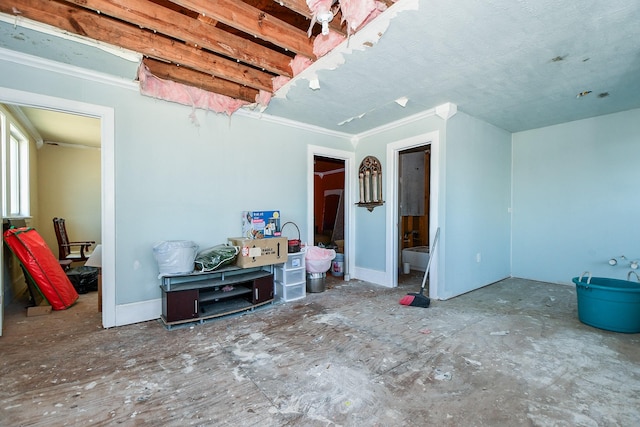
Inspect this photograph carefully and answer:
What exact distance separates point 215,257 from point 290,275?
1043 millimetres

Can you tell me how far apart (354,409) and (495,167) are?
4.30 metres

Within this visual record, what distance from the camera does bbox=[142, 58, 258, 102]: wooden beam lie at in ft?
8.94

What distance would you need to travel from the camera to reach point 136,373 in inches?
77.7

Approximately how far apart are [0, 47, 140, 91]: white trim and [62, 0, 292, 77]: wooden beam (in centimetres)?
98

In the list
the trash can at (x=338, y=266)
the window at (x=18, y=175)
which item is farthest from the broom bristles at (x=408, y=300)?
the window at (x=18, y=175)

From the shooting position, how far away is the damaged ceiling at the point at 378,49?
1.91 m

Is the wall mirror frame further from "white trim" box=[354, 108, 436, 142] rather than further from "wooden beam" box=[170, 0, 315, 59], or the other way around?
"wooden beam" box=[170, 0, 315, 59]

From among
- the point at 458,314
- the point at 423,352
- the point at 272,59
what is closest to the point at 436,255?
the point at 458,314

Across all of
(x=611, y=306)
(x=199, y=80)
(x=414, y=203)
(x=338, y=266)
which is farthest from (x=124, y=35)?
(x=414, y=203)

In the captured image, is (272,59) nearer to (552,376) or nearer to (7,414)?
(7,414)

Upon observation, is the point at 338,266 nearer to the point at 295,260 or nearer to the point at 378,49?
the point at 295,260

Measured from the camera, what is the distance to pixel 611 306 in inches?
103

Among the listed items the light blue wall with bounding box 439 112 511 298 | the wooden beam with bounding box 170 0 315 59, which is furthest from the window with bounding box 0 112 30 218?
the light blue wall with bounding box 439 112 511 298

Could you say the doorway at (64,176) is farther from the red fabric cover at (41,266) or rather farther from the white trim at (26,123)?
the red fabric cover at (41,266)
